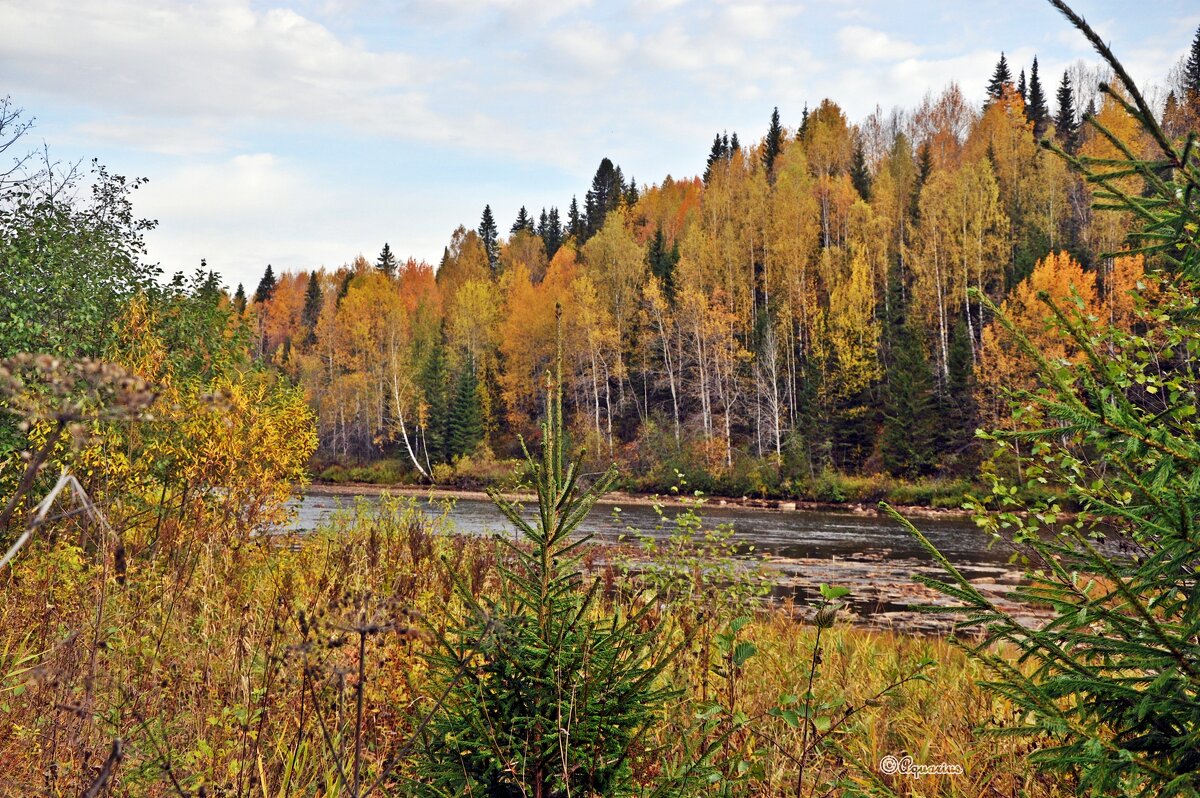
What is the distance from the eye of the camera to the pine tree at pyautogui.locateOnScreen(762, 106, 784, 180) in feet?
180

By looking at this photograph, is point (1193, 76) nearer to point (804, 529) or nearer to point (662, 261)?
point (662, 261)

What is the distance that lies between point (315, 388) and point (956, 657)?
50397 millimetres

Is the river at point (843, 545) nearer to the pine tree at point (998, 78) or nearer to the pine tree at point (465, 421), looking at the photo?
the pine tree at point (465, 421)

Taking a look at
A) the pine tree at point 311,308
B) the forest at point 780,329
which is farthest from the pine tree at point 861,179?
→ the pine tree at point 311,308

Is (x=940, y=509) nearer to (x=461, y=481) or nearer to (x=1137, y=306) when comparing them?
(x=461, y=481)

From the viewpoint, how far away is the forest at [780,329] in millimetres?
33094

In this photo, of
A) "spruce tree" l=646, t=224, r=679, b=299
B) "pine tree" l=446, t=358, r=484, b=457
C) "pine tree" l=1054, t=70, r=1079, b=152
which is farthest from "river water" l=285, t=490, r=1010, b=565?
"pine tree" l=1054, t=70, r=1079, b=152

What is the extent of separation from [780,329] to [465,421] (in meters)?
17.5

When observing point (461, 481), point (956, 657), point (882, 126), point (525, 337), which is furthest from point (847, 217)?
point (956, 657)

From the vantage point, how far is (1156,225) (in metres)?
2.20

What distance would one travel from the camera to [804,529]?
21578mm

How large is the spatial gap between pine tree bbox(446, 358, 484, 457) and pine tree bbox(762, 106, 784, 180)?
86.1 ft

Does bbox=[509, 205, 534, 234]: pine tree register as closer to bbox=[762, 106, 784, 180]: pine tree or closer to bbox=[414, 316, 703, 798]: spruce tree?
bbox=[762, 106, 784, 180]: pine tree

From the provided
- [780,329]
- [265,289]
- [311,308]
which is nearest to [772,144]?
[780,329]
